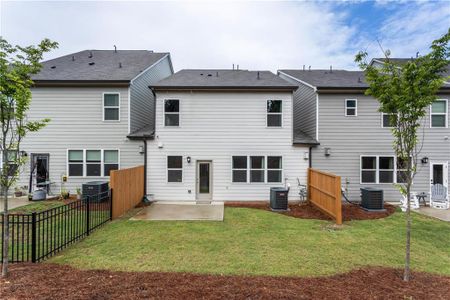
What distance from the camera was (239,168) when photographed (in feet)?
37.1

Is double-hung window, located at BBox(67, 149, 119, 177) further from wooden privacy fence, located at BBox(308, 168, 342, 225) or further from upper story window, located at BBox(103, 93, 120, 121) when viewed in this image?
wooden privacy fence, located at BBox(308, 168, 342, 225)

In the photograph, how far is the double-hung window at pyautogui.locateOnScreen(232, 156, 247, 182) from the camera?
11.3 m

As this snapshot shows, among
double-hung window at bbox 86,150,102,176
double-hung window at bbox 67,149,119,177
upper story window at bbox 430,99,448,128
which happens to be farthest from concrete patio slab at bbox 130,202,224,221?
upper story window at bbox 430,99,448,128

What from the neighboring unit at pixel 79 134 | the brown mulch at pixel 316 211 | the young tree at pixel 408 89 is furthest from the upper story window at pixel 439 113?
the neighboring unit at pixel 79 134

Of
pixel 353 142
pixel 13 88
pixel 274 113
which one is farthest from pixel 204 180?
pixel 13 88

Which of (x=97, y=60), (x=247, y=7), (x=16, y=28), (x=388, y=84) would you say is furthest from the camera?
(x=16, y=28)

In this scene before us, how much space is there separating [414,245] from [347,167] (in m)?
5.76

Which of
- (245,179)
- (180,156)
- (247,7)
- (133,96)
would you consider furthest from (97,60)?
(245,179)

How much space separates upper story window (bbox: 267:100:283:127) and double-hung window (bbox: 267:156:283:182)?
165 cm

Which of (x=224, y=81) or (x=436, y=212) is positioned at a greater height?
(x=224, y=81)

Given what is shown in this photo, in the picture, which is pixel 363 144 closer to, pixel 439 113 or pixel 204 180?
pixel 439 113

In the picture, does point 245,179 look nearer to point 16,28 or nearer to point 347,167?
point 347,167

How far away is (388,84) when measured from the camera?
15.1 ft

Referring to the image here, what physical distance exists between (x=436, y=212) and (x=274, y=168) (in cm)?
667
